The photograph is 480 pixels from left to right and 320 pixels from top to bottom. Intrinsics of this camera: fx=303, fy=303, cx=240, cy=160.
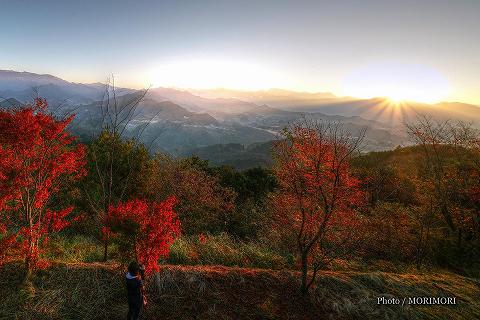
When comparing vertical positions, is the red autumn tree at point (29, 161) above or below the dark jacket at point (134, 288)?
above

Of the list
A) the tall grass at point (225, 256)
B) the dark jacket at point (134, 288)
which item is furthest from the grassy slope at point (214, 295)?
the tall grass at point (225, 256)

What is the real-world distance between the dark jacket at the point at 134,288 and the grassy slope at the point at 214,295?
1.29m

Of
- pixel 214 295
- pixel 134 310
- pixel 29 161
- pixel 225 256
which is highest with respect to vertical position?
pixel 29 161

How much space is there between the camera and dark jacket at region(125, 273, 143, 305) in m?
7.97

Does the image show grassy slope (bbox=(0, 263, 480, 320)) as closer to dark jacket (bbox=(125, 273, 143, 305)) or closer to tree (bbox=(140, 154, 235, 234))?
dark jacket (bbox=(125, 273, 143, 305))

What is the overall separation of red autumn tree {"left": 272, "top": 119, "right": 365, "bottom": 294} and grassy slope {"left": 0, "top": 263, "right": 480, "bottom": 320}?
1.04m

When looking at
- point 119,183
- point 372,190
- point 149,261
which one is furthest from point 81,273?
point 372,190

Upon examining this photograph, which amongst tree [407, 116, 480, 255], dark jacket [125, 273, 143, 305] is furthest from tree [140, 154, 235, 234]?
tree [407, 116, 480, 255]

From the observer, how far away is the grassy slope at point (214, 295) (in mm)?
8891

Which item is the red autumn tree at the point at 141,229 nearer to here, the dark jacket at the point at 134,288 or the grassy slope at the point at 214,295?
the dark jacket at the point at 134,288

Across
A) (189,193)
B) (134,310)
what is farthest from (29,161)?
(189,193)

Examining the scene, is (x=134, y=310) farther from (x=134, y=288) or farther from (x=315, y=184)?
(x=315, y=184)

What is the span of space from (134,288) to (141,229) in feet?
5.55

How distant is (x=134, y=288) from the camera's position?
8023mm
